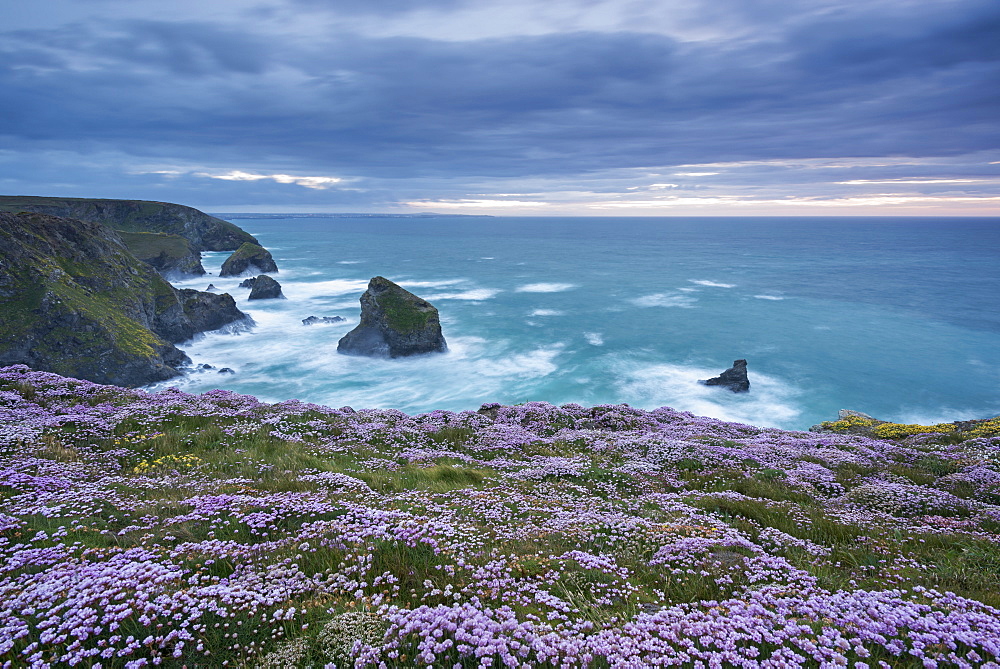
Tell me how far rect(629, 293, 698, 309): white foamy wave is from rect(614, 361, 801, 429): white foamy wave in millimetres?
36376

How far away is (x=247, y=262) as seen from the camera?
11969 centimetres

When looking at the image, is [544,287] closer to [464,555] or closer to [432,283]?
[432,283]

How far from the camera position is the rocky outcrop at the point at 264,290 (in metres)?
88.9

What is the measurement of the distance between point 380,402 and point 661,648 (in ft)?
147

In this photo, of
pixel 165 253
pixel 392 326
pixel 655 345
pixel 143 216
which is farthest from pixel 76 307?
pixel 143 216

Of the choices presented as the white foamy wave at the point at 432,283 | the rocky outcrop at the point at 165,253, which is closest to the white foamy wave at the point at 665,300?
the white foamy wave at the point at 432,283

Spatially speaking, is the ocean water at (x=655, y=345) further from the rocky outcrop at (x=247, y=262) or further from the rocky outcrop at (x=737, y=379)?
the rocky outcrop at (x=247, y=262)

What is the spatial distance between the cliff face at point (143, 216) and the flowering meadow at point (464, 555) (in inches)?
5060

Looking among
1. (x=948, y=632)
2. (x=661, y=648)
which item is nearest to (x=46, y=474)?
(x=661, y=648)

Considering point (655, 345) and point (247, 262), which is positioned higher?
point (247, 262)

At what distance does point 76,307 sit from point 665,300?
89963 mm

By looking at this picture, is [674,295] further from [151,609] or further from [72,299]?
[151,609]

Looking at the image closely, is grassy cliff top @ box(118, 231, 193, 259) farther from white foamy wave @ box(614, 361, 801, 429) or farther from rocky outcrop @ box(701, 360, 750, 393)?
rocky outcrop @ box(701, 360, 750, 393)

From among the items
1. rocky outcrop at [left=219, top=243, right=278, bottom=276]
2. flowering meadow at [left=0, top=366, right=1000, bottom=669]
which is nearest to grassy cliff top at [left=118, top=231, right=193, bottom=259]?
rocky outcrop at [left=219, top=243, right=278, bottom=276]
